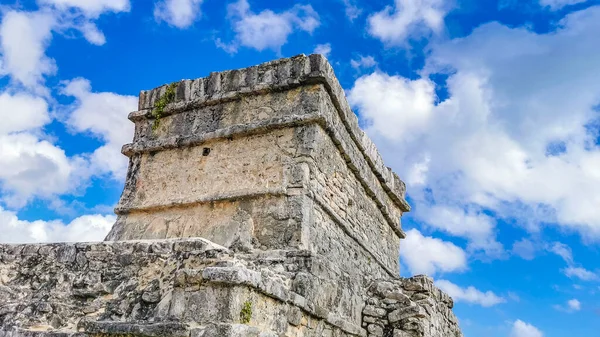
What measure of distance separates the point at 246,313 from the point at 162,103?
15.8ft

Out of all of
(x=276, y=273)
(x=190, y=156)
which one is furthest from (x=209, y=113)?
(x=276, y=273)

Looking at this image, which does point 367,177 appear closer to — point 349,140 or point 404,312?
point 349,140

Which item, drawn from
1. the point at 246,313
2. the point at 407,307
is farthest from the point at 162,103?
the point at 246,313

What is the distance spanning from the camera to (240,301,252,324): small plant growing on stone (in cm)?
424

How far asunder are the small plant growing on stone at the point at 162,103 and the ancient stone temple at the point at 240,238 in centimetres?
2

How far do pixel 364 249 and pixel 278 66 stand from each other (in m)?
3.18

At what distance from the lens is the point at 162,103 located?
8.24 metres

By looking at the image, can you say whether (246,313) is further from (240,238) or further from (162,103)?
(162,103)

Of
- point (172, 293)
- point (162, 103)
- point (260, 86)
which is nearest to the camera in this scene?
point (172, 293)

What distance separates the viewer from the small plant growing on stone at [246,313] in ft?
13.9

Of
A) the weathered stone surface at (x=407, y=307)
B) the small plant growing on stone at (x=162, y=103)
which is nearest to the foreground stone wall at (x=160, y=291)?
the weathered stone surface at (x=407, y=307)

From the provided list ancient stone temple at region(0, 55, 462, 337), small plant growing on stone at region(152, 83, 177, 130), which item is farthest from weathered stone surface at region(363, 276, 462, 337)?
small plant growing on stone at region(152, 83, 177, 130)

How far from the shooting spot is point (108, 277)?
5.20m

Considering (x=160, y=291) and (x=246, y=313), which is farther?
(x=160, y=291)
